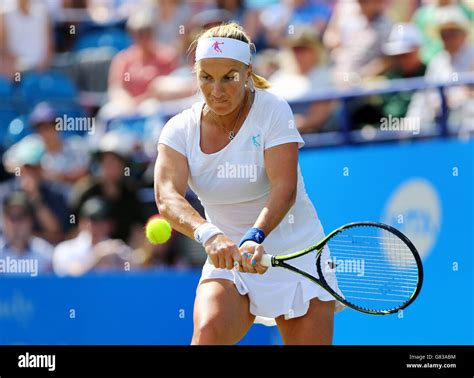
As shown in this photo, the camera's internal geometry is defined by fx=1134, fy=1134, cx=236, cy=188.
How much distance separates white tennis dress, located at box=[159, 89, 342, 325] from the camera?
4.28 meters

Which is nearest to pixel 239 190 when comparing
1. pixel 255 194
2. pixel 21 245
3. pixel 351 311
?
pixel 255 194

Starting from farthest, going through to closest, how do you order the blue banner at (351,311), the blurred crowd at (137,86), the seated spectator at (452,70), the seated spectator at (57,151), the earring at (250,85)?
the seated spectator at (57,151), the blurred crowd at (137,86), the seated spectator at (452,70), the blue banner at (351,311), the earring at (250,85)

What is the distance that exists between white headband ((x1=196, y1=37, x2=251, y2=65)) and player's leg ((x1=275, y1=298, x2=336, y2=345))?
38.1 inches

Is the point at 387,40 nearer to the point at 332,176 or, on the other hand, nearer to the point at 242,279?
the point at 332,176

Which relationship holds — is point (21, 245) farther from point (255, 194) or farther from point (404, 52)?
point (255, 194)

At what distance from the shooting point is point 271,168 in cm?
425

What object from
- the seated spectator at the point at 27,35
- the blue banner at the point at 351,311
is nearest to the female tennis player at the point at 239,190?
the blue banner at the point at 351,311

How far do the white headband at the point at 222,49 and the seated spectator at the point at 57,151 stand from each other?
135 inches

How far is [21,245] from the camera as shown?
7.14 metres

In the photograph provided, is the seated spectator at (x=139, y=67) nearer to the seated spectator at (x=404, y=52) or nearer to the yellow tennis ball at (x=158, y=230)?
the seated spectator at (x=404, y=52)

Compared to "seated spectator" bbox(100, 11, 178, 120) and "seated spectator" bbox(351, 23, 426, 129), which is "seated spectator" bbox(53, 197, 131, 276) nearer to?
"seated spectator" bbox(100, 11, 178, 120)

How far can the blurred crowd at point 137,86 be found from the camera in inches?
273

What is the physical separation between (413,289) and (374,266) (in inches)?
12.3

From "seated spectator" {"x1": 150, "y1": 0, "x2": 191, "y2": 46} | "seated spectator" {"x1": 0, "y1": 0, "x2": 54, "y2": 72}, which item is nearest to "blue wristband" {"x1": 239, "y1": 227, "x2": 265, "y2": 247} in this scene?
"seated spectator" {"x1": 150, "y1": 0, "x2": 191, "y2": 46}
